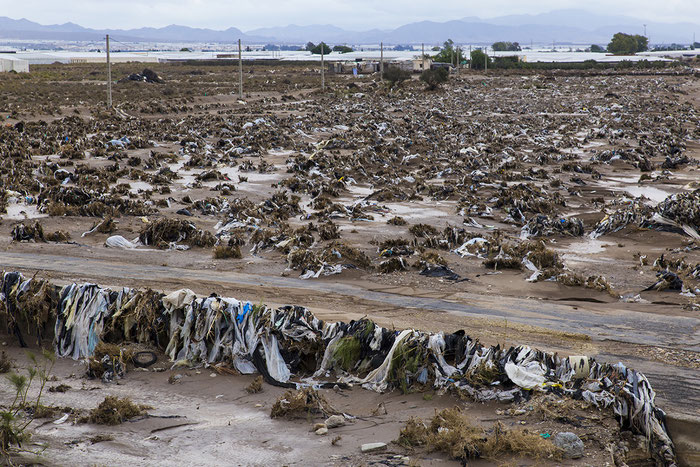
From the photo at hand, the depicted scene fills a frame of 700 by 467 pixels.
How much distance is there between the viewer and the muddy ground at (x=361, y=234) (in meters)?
8.28

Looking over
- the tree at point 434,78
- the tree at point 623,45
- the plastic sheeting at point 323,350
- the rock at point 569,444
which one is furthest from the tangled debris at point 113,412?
the tree at point 623,45

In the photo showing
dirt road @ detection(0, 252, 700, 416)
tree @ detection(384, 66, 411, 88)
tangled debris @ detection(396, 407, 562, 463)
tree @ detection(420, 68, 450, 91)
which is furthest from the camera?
tree @ detection(384, 66, 411, 88)

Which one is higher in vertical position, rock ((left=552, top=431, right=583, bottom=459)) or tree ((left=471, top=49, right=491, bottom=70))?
tree ((left=471, top=49, right=491, bottom=70))

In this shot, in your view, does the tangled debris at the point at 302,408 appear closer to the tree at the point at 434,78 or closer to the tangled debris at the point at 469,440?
the tangled debris at the point at 469,440

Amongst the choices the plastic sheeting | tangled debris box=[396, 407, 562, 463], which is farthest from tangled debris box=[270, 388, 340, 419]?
tangled debris box=[396, 407, 562, 463]

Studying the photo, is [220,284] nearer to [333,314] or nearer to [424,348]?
[333,314]

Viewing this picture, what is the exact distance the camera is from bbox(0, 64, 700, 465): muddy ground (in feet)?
27.2

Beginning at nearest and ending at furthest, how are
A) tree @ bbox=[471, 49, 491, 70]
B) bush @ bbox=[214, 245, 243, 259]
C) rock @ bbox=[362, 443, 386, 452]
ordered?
rock @ bbox=[362, 443, 386, 452] → bush @ bbox=[214, 245, 243, 259] → tree @ bbox=[471, 49, 491, 70]

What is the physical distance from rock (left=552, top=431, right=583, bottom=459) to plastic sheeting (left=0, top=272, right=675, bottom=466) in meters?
0.82

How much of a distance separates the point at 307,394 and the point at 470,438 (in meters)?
2.04

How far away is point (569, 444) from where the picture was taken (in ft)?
22.4

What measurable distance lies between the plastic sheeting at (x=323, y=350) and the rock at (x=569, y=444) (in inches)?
32.3

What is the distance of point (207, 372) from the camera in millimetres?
9203

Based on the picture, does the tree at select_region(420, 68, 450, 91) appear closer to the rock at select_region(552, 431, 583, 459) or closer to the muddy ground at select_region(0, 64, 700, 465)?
the muddy ground at select_region(0, 64, 700, 465)
